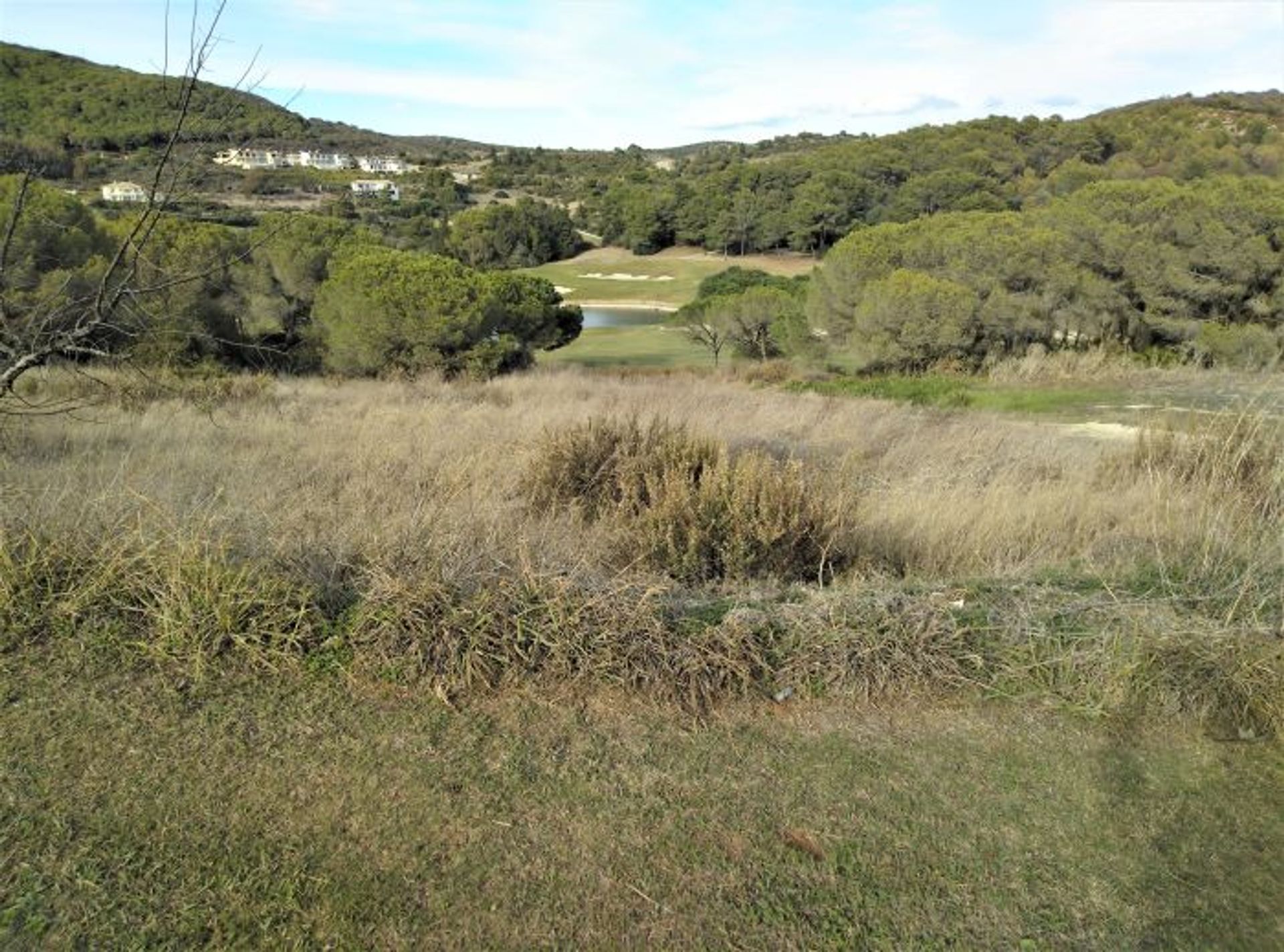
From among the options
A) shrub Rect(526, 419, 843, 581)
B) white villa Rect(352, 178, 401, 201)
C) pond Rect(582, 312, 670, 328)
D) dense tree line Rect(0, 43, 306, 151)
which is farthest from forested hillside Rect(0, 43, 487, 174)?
pond Rect(582, 312, 670, 328)

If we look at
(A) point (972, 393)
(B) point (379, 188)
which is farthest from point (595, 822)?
(B) point (379, 188)

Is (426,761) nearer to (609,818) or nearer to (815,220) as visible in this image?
(609,818)

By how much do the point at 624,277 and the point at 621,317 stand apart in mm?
17993

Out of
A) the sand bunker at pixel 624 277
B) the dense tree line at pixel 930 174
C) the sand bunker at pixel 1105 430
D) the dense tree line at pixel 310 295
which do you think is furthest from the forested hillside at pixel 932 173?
the dense tree line at pixel 310 295

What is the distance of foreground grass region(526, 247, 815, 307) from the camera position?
6994cm

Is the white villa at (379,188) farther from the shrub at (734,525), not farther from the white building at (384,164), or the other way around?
the shrub at (734,525)

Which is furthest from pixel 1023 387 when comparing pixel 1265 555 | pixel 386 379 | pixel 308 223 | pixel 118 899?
pixel 118 899

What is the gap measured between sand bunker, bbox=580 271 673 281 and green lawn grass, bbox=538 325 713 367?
25.2 m

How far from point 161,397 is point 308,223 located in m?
18.0

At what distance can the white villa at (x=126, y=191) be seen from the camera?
4.24 meters

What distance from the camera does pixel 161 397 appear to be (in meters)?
11.6

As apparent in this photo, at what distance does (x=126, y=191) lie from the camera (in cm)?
470

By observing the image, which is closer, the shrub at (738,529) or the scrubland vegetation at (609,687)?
the scrubland vegetation at (609,687)

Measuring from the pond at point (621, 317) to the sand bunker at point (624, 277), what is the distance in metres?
8.70
